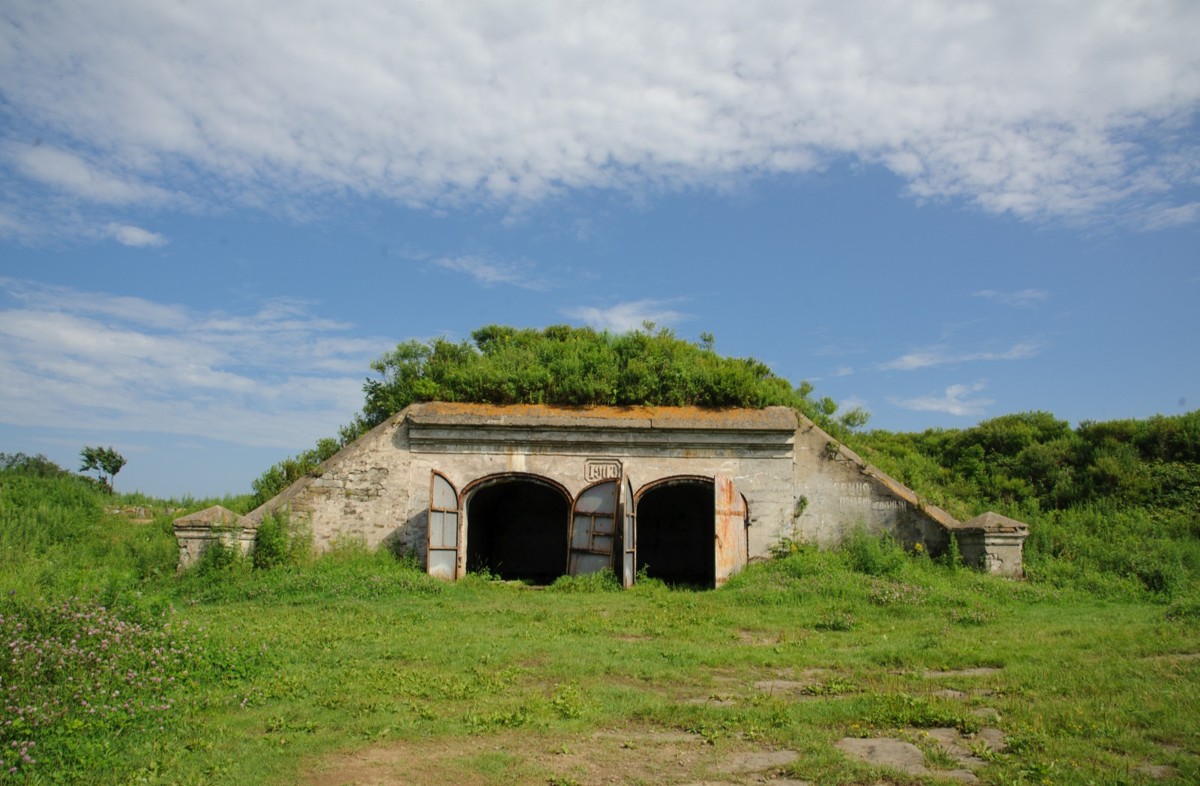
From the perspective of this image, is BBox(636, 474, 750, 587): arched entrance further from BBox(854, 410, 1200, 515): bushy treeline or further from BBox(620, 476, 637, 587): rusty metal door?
BBox(854, 410, 1200, 515): bushy treeline

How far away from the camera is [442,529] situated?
557 inches

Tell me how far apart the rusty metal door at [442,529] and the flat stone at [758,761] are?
952 centimetres

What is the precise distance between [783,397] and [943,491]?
13.6ft

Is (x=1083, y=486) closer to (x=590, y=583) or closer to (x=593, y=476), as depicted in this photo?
(x=593, y=476)

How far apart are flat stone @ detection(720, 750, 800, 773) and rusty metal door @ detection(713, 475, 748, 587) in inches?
331

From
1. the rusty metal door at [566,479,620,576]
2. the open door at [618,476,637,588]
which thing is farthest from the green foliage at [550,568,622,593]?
the rusty metal door at [566,479,620,576]

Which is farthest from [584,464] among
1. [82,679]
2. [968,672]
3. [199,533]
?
[82,679]

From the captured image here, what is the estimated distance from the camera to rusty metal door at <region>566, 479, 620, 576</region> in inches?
559

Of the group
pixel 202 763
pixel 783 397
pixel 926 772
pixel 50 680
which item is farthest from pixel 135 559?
pixel 926 772

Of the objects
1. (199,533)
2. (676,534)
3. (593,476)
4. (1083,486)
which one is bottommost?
(676,534)

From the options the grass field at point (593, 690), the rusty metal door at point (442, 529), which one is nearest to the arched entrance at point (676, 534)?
the rusty metal door at point (442, 529)

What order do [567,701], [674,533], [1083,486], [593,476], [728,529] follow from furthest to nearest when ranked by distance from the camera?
[674,533] < [1083,486] < [593,476] < [728,529] < [567,701]

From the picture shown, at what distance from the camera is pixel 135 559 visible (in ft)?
46.1

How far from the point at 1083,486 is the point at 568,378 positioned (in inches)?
392
